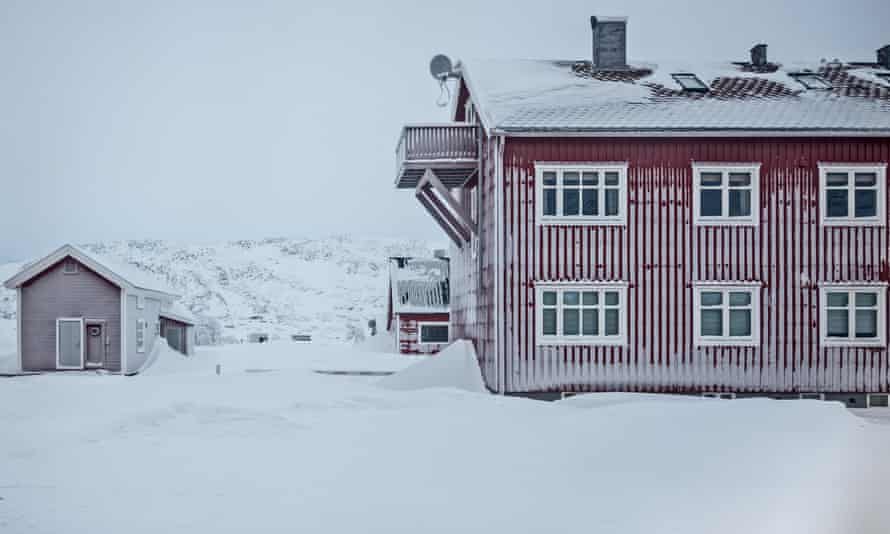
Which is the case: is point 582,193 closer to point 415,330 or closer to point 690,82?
point 690,82

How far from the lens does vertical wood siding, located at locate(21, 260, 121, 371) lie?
34.8 m

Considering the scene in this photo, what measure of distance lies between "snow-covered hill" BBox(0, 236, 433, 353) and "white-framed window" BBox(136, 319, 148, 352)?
28.1 m

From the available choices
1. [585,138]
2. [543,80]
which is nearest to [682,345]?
[585,138]

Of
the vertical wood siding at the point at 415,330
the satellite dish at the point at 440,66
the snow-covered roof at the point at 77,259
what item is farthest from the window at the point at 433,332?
the satellite dish at the point at 440,66

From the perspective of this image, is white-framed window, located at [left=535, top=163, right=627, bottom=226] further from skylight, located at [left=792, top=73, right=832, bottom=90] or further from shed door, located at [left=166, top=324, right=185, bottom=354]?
shed door, located at [left=166, top=324, right=185, bottom=354]

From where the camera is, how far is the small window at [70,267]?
34.8 meters

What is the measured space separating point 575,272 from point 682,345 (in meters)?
3.27

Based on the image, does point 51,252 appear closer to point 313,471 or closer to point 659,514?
point 313,471

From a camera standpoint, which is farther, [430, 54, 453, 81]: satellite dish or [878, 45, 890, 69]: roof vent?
[430, 54, 453, 81]: satellite dish

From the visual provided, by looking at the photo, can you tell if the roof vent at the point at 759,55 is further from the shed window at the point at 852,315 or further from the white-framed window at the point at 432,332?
the white-framed window at the point at 432,332

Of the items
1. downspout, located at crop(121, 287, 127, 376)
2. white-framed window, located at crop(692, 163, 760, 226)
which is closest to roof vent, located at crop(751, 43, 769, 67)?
white-framed window, located at crop(692, 163, 760, 226)

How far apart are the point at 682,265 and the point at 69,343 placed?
24026 millimetres

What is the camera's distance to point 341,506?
32.7ft

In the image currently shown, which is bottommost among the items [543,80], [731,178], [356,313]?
[356,313]
